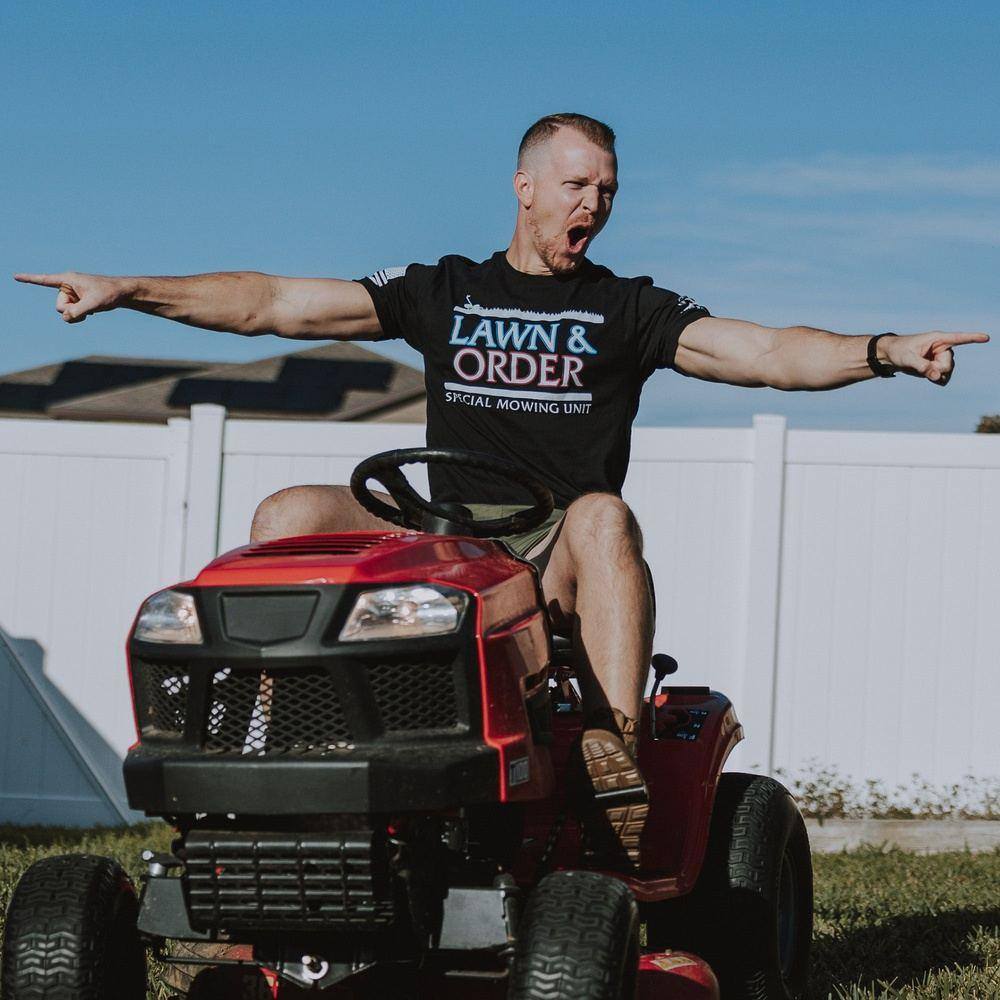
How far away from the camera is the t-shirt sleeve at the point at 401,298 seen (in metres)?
3.79

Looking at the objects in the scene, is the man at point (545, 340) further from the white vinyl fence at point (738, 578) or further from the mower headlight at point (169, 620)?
the white vinyl fence at point (738, 578)

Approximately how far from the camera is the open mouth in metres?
3.70

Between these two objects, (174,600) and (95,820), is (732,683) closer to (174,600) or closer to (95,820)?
(95,820)

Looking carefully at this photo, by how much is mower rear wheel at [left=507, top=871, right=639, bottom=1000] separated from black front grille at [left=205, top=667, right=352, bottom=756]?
1.41 ft

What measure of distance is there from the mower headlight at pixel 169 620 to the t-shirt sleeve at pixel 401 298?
127 centimetres

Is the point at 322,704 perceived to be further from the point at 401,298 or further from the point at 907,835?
the point at 907,835

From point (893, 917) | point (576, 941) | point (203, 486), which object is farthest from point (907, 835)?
point (576, 941)

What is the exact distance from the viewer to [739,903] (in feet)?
11.6

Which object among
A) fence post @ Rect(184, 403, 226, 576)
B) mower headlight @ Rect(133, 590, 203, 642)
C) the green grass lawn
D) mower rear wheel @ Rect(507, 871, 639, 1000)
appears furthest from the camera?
fence post @ Rect(184, 403, 226, 576)

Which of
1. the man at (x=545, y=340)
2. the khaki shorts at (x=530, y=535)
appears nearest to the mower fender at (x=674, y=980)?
the man at (x=545, y=340)

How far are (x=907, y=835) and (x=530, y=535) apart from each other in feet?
14.6

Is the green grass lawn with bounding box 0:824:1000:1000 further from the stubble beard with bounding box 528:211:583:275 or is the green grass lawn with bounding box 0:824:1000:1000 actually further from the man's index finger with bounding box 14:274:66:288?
the stubble beard with bounding box 528:211:583:275

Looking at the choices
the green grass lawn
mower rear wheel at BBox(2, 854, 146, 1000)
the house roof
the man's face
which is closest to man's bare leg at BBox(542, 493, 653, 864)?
the man's face

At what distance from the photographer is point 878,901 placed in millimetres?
5383
